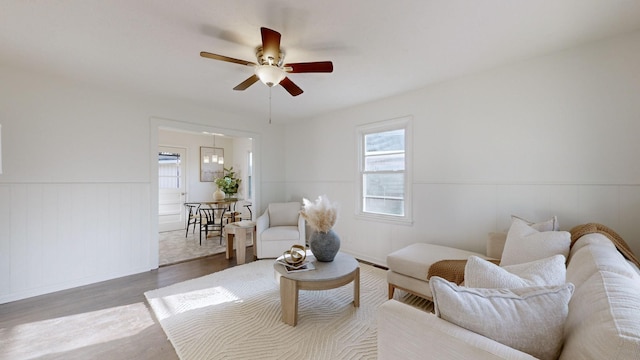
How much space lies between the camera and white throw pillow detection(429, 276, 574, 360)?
2.71ft

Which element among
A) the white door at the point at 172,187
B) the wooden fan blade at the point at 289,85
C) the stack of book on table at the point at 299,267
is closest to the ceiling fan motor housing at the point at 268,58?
the wooden fan blade at the point at 289,85

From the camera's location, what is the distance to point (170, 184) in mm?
6293

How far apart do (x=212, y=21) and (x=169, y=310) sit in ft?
8.37

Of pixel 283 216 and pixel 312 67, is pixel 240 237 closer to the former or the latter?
pixel 283 216

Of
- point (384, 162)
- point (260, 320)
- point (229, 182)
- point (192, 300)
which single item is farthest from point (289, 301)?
point (229, 182)

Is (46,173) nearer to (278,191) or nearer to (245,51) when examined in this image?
(245,51)

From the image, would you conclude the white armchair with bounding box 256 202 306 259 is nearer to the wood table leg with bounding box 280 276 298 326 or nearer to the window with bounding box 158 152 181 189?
the wood table leg with bounding box 280 276 298 326

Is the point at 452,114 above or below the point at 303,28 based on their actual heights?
below

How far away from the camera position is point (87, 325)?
2193 mm

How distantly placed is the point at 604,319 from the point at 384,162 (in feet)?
9.96

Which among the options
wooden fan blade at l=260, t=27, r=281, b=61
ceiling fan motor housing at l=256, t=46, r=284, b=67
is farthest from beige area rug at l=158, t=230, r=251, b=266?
wooden fan blade at l=260, t=27, r=281, b=61

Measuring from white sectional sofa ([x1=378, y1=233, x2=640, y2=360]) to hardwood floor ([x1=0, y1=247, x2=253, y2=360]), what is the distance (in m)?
1.72

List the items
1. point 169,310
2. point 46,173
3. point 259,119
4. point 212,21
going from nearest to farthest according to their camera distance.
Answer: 1. point 212,21
2. point 169,310
3. point 46,173
4. point 259,119

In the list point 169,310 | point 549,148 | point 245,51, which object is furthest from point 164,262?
point 549,148
